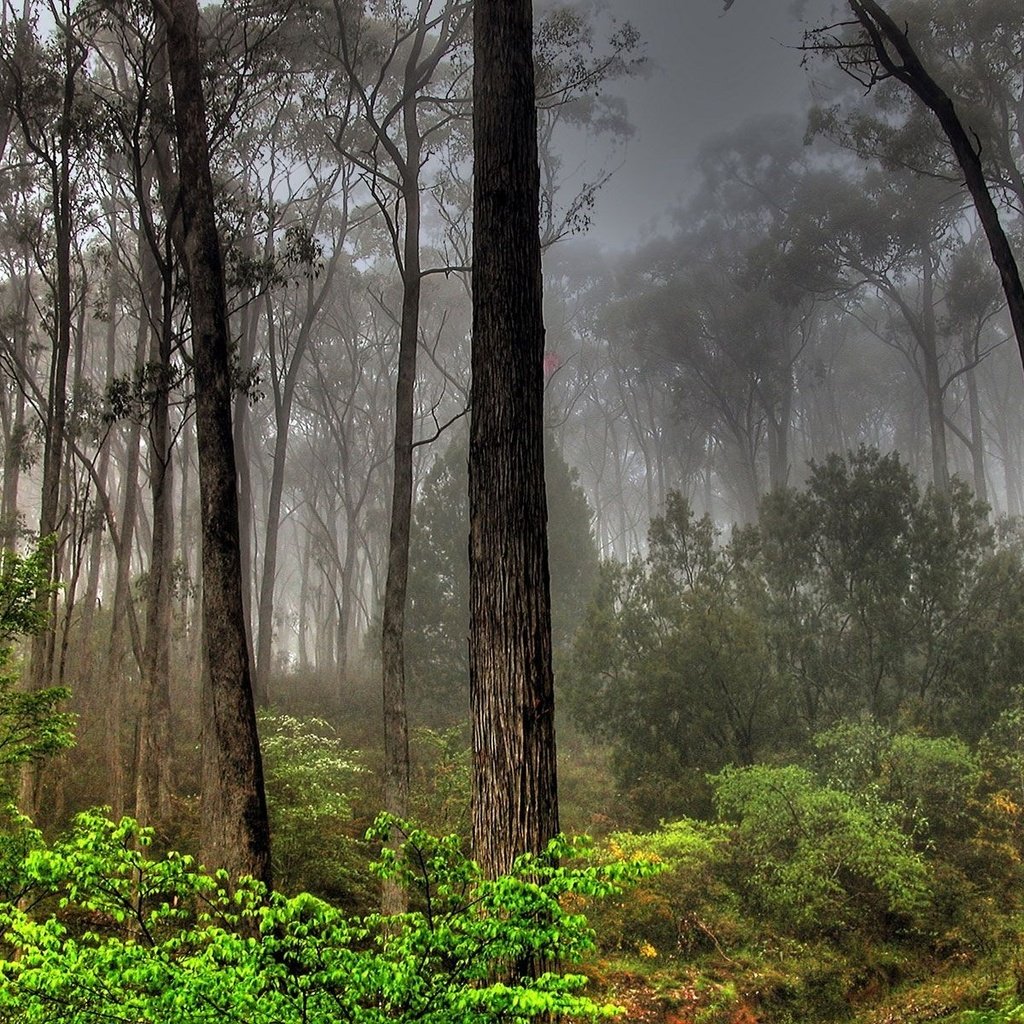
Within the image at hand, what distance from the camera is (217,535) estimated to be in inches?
247

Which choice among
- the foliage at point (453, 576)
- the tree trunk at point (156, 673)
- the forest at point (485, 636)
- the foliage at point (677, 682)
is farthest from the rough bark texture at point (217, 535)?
the foliage at point (453, 576)

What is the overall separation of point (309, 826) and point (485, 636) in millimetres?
6437

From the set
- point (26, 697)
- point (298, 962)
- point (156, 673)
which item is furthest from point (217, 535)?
point (156, 673)

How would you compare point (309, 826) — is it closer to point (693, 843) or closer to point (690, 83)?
point (693, 843)

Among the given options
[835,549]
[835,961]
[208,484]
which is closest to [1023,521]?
[835,549]

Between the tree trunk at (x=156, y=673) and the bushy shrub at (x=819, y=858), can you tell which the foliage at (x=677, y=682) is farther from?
the tree trunk at (x=156, y=673)

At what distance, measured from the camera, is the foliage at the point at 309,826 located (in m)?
9.12

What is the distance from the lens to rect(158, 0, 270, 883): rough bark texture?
5.76 m

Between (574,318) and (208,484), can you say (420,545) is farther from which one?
(574,318)

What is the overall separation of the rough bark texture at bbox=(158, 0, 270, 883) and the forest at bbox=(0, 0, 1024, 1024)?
33mm

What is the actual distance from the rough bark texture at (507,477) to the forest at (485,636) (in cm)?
2

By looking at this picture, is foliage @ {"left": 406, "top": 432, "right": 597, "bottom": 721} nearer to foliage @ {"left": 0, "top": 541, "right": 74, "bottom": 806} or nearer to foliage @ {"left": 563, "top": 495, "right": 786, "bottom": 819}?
foliage @ {"left": 563, "top": 495, "right": 786, "bottom": 819}

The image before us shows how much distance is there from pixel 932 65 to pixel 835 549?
12.8 metres

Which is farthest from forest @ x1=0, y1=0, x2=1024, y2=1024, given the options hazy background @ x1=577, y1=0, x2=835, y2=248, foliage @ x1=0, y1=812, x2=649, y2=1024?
hazy background @ x1=577, y1=0, x2=835, y2=248
